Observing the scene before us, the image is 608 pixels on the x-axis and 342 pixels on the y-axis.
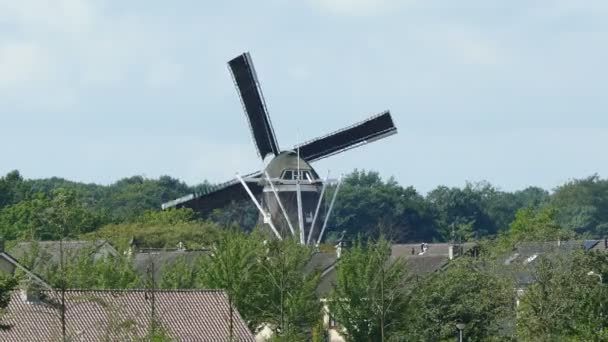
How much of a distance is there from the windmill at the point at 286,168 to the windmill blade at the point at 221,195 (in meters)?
0.06

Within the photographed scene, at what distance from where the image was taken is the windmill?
11319 cm

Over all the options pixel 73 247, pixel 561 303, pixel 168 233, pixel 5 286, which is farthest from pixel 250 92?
pixel 5 286

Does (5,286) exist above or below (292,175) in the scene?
below

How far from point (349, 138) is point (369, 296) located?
47.0 meters

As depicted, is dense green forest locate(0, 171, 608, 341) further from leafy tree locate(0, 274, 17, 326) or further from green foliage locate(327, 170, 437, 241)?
green foliage locate(327, 170, 437, 241)

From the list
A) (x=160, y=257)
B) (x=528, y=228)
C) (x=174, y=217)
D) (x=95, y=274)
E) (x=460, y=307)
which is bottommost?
(x=460, y=307)

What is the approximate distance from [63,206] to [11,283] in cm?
396

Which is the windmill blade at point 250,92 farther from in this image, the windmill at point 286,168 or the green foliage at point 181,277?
the green foliage at point 181,277

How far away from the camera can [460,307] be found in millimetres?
68625

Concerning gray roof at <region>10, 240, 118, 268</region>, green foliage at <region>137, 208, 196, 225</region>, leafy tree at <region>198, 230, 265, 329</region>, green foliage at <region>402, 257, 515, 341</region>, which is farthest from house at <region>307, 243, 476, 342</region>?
green foliage at <region>137, 208, 196, 225</region>

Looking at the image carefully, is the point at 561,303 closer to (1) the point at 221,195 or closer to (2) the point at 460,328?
(2) the point at 460,328

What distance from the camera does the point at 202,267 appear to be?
7650 cm

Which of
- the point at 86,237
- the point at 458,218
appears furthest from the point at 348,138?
the point at 458,218

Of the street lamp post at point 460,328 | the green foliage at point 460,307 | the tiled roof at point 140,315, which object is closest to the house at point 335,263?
the green foliage at point 460,307
